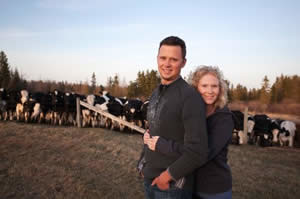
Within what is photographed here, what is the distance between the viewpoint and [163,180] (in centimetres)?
166

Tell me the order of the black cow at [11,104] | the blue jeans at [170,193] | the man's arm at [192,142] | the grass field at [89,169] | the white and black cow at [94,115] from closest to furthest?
the man's arm at [192,142] < the blue jeans at [170,193] < the grass field at [89,169] < the white and black cow at [94,115] < the black cow at [11,104]

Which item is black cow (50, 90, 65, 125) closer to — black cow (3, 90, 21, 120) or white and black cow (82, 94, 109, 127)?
white and black cow (82, 94, 109, 127)

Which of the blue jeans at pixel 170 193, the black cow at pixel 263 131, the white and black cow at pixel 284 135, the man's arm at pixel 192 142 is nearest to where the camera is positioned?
the man's arm at pixel 192 142

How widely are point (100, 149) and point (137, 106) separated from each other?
7081mm

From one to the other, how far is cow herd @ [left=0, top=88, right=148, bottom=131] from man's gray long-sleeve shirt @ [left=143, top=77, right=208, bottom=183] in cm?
1207

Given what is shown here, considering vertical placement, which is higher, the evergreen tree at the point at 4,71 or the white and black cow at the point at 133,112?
the evergreen tree at the point at 4,71

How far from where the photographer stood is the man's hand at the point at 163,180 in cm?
163

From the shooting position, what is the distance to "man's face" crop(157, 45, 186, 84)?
1.78 meters

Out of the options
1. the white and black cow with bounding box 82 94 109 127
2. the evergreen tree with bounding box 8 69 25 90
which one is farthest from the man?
the evergreen tree with bounding box 8 69 25 90

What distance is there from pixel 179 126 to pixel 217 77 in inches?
25.0

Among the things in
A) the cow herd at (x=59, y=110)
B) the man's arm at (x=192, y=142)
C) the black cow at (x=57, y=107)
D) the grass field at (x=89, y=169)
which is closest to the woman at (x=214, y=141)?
the man's arm at (x=192, y=142)

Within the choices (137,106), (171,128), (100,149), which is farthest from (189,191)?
(137,106)

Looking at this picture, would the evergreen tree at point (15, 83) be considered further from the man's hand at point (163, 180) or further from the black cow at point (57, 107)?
the man's hand at point (163, 180)

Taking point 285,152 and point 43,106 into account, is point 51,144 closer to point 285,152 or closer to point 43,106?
point 43,106
